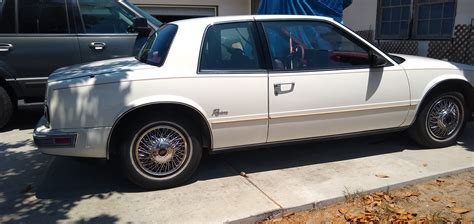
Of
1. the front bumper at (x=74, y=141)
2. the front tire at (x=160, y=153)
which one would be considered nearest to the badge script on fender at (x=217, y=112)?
the front tire at (x=160, y=153)

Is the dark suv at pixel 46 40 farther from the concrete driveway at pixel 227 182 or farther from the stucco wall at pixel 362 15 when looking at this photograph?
the stucco wall at pixel 362 15

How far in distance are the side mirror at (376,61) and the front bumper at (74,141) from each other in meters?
2.66

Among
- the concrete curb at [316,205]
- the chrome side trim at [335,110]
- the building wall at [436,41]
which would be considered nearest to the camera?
the concrete curb at [316,205]

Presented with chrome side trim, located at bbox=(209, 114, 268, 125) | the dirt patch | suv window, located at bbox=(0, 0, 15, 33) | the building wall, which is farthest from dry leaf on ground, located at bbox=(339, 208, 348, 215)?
the building wall

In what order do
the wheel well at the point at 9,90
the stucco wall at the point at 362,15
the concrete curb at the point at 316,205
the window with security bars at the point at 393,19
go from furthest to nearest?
1. the stucco wall at the point at 362,15
2. the window with security bars at the point at 393,19
3. the wheel well at the point at 9,90
4. the concrete curb at the point at 316,205

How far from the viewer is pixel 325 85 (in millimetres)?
4363

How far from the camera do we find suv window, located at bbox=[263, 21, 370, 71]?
4316 millimetres

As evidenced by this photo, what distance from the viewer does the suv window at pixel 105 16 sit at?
632 centimetres

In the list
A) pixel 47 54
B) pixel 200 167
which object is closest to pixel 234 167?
pixel 200 167

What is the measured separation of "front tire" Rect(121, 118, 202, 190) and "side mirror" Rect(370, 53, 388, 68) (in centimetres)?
196

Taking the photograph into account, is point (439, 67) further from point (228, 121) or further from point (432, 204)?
point (228, 121)

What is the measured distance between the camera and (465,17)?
880 centimetres

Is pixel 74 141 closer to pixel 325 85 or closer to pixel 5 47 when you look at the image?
pixel 325 85

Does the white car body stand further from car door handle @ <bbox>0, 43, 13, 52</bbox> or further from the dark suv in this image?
car door handle @ <bbox>0, 43, 13, 52</bbox>
